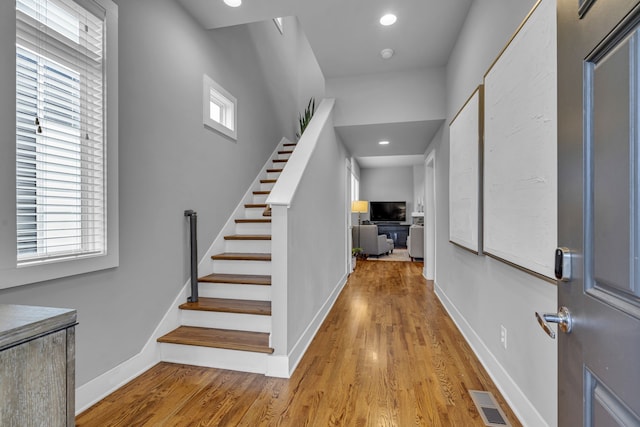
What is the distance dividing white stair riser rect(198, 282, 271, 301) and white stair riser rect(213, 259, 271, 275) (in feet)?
0.81

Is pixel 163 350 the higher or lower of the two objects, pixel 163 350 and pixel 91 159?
the lower

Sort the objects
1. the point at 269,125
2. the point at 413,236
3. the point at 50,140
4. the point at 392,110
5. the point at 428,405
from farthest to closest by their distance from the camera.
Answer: the point at 413,236, the point at 269,125, the point at 392,110, the point at 428,405, the point at 50,140

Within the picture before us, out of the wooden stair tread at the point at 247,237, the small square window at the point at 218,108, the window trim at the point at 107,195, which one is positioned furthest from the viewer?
the wooden stair tread at the point at 247,237

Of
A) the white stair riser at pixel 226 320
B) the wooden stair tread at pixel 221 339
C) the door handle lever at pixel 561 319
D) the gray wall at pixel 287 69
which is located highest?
the gray wall at pixel 287 69

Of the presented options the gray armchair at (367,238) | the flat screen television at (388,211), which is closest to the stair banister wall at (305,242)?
the gray armchair at (367,238)

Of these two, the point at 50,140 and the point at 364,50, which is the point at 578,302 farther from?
the point at 364,50

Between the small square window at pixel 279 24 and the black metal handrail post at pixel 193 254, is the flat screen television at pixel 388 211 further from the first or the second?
the black metal handrail post at pixel 193 254

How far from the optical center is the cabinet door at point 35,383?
735 millimetres

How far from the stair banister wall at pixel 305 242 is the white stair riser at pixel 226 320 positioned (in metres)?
0.27

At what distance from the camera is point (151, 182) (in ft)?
7.23

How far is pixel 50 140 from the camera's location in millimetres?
1573

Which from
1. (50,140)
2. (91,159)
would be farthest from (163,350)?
(50,140)

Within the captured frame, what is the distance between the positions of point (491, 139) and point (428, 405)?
1.62 metres

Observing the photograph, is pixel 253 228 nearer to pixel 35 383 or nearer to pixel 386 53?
pixel 386 53
